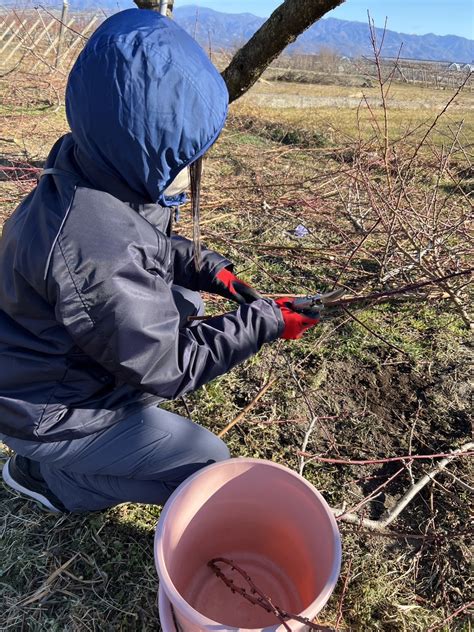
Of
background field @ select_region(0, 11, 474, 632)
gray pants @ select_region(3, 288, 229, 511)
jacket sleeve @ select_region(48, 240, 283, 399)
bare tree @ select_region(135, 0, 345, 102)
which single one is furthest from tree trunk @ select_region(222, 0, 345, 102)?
gray pants @ select_region(3, 288, 229, 511)

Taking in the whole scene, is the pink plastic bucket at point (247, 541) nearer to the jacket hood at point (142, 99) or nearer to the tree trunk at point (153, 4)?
the jacket hood at point (142, 99)

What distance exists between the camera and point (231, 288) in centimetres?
166

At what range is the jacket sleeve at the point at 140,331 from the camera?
98 cm

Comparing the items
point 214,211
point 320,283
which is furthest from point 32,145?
point 320,283

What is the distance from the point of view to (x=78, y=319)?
3.27ft

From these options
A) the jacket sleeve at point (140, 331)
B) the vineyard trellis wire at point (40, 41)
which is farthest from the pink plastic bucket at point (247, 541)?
the vineyard trellis wire at point (40, 41)

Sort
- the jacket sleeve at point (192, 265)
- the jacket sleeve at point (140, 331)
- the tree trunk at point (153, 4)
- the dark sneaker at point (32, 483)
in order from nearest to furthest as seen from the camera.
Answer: the jacket sleeve at point (140, 331), the dark sneaker at point (32, 483), the jacket sleeve at point (192, 265), the tree trunk at point (153, 4)

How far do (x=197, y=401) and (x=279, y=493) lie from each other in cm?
72

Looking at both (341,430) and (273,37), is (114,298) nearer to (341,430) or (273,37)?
(341,430)

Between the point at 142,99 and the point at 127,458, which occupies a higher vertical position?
the point at 142,99

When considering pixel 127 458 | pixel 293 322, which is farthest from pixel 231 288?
pixel 127 458

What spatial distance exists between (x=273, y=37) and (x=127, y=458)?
2.16 metres

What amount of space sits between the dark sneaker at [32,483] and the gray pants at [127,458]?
47 mm

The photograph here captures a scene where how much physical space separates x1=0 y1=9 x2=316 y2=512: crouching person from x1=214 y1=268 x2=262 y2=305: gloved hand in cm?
34
